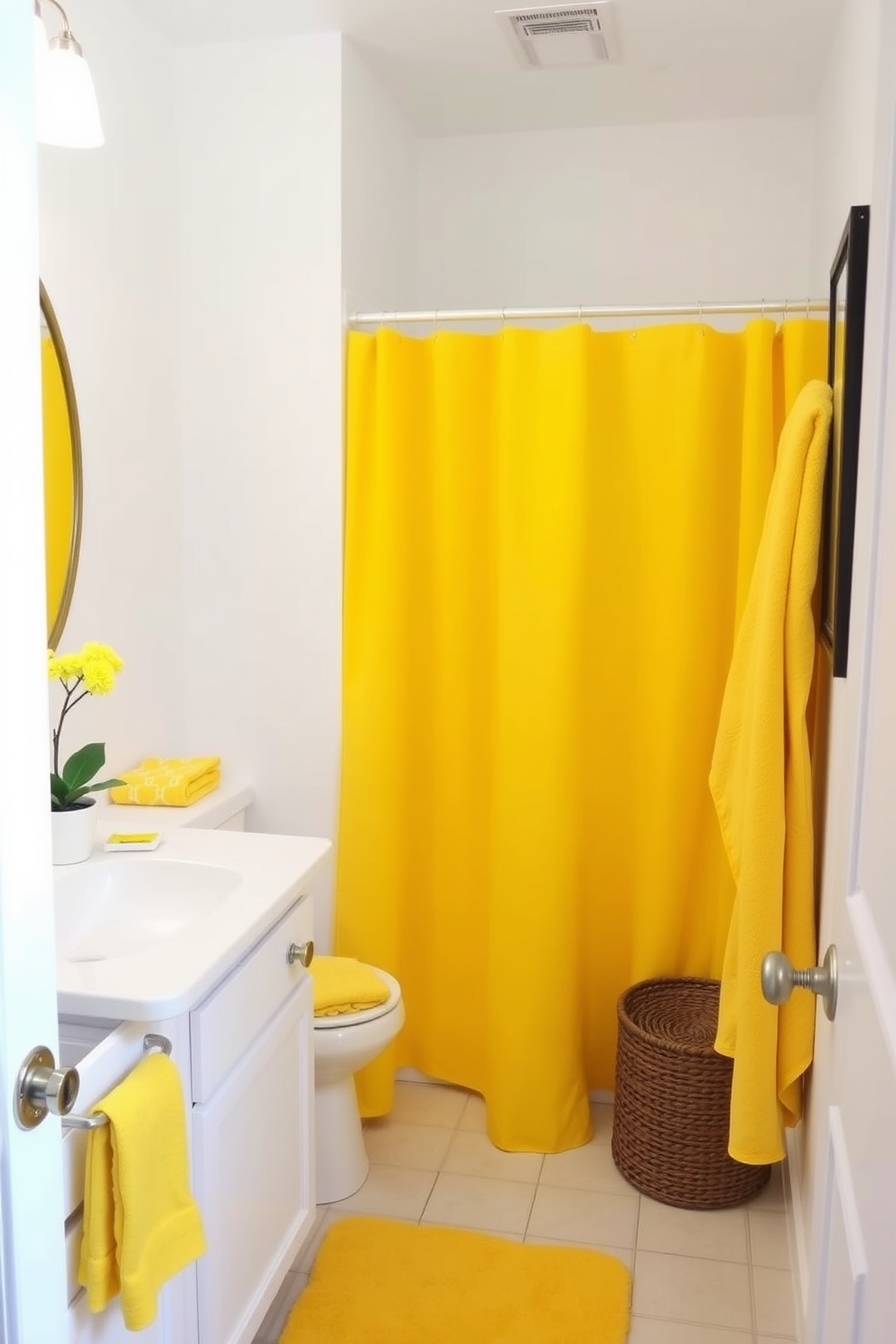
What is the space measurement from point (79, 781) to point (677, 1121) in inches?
54.3

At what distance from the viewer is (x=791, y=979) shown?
1.07 meters

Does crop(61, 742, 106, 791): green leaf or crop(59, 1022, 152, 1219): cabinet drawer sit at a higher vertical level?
crop(61, 742, 106, 791): green leaf

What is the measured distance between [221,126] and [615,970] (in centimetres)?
218

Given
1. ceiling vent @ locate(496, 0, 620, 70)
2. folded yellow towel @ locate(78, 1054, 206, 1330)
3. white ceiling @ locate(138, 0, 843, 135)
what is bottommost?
folded yellow towel @ locate(78, 1054, 206, 1330)

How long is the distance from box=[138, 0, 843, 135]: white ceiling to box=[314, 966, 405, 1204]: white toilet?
2.06m

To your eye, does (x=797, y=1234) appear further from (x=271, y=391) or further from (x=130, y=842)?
(x=271, y=391)

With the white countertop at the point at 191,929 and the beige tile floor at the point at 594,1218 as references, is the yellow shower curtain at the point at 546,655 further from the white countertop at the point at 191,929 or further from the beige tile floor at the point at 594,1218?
the white countertop at the point at 191,929

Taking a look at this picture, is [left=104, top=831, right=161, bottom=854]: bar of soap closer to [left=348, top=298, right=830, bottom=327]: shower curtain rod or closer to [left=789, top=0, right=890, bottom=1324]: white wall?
[left=789, top=0, right=890, bottom=1324]: white wall

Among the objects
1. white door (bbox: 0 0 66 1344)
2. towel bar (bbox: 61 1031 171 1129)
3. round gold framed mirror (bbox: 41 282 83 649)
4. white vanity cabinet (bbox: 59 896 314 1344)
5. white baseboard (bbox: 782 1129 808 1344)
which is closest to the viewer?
white door (bbox: 0 0 66 1344)

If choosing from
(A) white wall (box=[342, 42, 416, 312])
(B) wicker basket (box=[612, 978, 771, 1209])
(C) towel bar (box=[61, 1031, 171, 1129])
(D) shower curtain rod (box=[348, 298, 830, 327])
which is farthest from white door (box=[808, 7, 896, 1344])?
(A) white wall (box=[342, 42, 416, 312])

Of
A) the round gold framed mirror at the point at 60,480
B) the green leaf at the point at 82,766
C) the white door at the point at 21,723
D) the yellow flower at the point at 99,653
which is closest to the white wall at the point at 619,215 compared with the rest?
the round gold framed mirror at the point at 60,480

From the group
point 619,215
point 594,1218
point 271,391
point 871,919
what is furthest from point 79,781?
point 619,215

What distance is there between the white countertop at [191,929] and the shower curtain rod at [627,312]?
1.22 meters

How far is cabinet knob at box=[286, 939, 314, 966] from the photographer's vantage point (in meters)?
1.90
